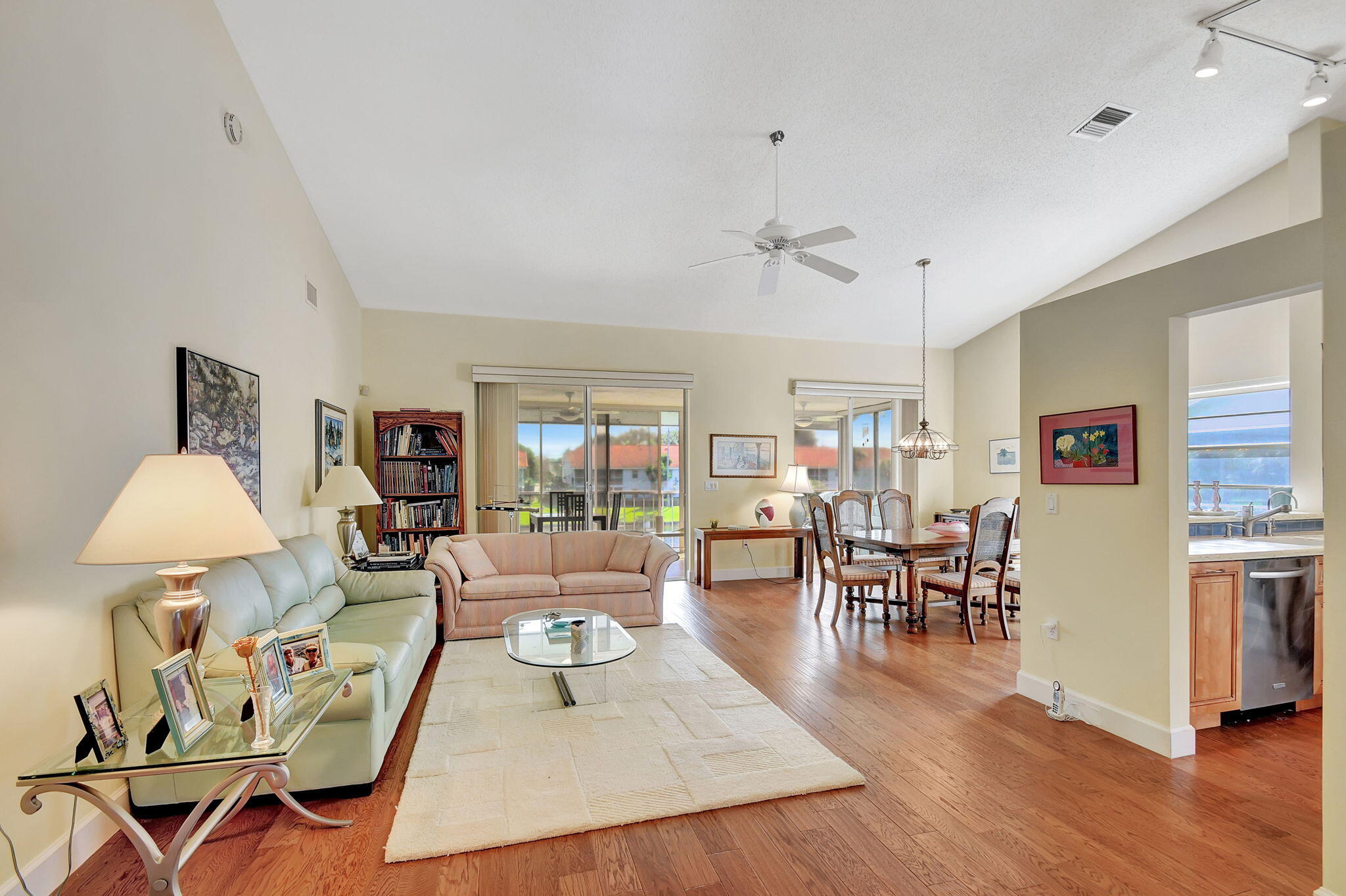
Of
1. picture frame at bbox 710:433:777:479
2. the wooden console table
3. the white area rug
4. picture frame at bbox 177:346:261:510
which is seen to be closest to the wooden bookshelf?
picture frame at bbox 177:346:261:510

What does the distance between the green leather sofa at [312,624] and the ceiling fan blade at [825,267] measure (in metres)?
3.05

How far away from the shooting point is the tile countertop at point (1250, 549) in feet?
10.0

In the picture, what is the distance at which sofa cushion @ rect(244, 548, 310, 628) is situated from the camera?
3105 mm

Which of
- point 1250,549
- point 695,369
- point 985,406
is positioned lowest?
point 1250,549

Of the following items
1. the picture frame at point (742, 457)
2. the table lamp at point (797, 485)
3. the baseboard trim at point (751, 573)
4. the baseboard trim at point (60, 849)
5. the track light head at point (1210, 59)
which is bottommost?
the baseboard trim at point (751, 573)

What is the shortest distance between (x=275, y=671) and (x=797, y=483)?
19.3ft

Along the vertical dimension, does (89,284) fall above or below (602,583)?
above

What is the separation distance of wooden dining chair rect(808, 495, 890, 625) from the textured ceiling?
2325mm

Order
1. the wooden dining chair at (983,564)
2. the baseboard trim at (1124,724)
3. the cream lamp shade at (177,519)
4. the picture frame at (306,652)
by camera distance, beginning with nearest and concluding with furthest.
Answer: the cream lamp shade at (177,519) → the picture frame at (306,652) → the baseboard trim at (1124,724) → the wooden dining chair at (983,564)

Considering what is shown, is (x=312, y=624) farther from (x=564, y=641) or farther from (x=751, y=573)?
(x=751, y=573)

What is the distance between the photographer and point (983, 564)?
5047 mm

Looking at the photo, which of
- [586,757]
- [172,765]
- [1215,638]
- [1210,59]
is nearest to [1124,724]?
[1215,638]

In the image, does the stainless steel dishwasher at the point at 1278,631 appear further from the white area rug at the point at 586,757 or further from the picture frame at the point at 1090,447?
the white area rug at the point at 586,757

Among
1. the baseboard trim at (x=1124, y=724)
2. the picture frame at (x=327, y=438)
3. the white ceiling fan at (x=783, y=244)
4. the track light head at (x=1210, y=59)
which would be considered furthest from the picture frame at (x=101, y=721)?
the track light head at (x=1210, y=59)
